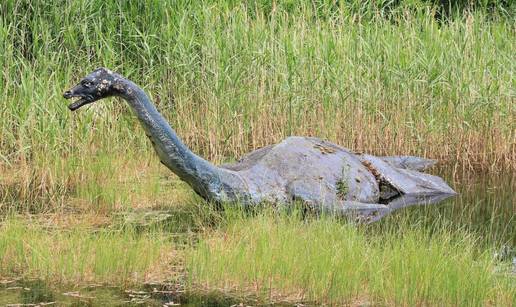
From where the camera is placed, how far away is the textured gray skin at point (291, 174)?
622 centimetres

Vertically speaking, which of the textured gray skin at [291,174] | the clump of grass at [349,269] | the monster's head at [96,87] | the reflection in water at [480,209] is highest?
the monster's head at [96,87]

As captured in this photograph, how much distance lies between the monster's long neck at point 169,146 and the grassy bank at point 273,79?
1.66 meters

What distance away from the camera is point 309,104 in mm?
8562

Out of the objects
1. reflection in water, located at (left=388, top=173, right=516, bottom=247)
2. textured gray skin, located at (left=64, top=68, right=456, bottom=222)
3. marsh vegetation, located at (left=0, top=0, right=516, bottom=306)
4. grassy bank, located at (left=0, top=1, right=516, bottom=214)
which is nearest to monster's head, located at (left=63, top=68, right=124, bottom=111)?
textured gray skin, located at (left=64, top=68, right=456, bottom=222)

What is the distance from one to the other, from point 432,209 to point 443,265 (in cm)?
209

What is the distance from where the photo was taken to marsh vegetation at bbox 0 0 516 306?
17.0 feet

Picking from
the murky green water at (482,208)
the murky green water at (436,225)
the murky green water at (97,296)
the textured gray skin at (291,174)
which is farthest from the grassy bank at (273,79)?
the murky green water at (97,296)

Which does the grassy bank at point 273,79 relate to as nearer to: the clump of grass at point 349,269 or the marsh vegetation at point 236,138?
the marsh vegetation at point 236,138

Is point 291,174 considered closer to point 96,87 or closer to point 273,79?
point 96,87

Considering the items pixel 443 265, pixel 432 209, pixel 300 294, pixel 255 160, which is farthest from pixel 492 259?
pixel 255 160

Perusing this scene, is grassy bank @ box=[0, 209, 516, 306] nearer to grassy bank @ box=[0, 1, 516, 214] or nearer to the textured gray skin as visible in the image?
the textured gray skin

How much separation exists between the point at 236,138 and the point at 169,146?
2.12 meters

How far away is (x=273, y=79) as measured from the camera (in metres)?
8.62

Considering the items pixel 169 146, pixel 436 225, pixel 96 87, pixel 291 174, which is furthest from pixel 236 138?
pixel 436 225
